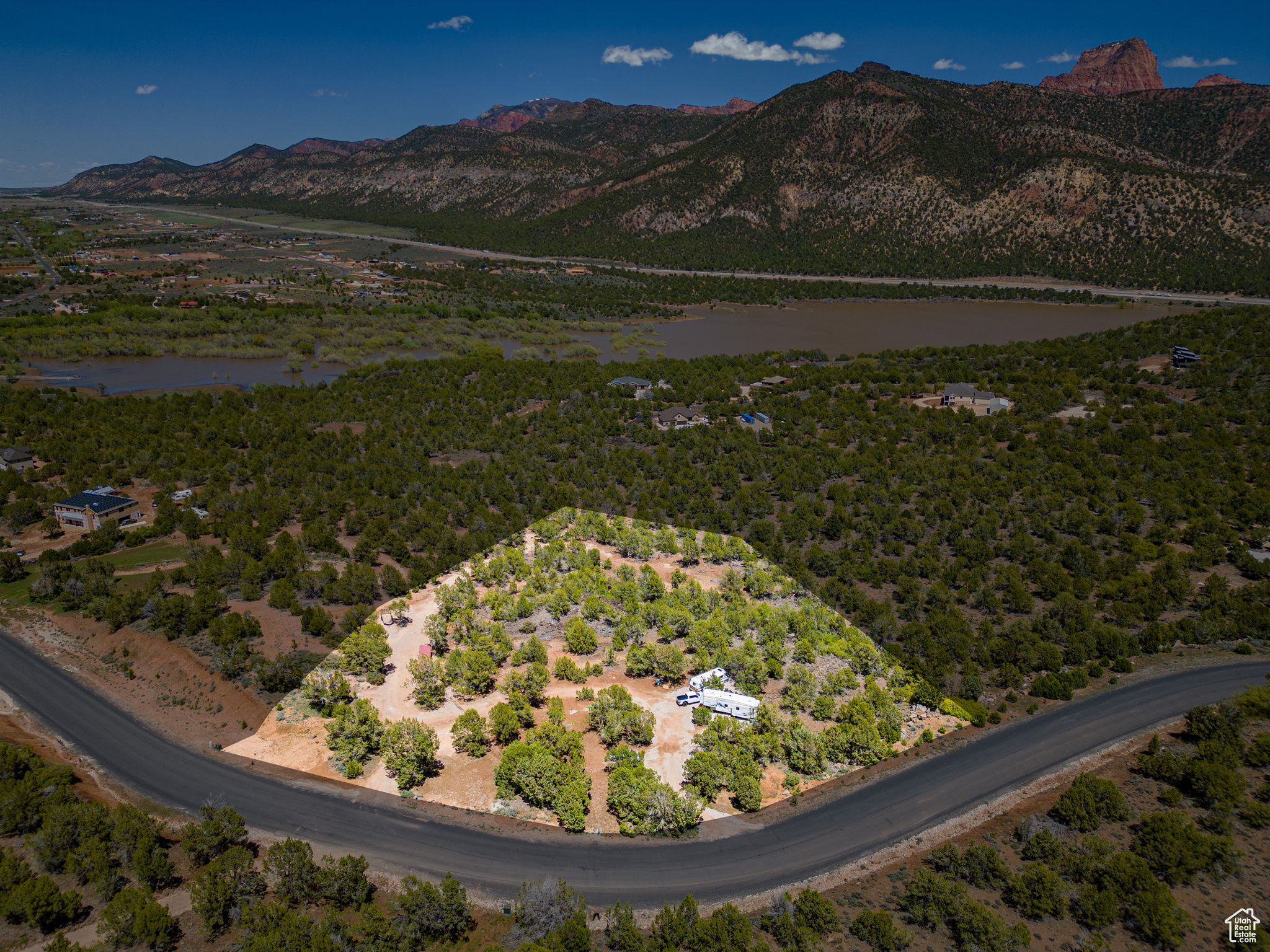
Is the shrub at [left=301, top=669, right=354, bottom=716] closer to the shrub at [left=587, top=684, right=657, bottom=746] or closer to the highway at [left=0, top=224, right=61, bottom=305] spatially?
the shrub at [left=587, top=684, right=657, bottom=746]

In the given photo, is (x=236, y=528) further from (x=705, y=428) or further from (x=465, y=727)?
(x=705, y=428)

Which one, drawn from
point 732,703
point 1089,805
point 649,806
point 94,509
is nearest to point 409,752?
point 649,806

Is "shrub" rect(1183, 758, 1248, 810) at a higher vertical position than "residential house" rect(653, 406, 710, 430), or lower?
lower

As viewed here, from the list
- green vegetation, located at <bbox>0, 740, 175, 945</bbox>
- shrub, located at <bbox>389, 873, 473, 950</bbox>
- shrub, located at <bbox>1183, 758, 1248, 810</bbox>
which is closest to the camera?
shrub, located at <bbox>389, 873, 473, 950</bbox>

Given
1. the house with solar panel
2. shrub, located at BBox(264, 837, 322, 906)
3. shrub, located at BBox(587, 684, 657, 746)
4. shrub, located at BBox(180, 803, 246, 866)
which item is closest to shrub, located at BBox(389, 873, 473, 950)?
shrub, located at BBox(264, 837, 322, 906)

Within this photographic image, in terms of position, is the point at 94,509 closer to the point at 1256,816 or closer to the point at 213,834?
the point at 213,834

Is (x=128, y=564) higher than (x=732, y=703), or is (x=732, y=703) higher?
(x=128, y=564)

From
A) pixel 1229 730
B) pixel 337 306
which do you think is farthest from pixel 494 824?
pixel 337 306
